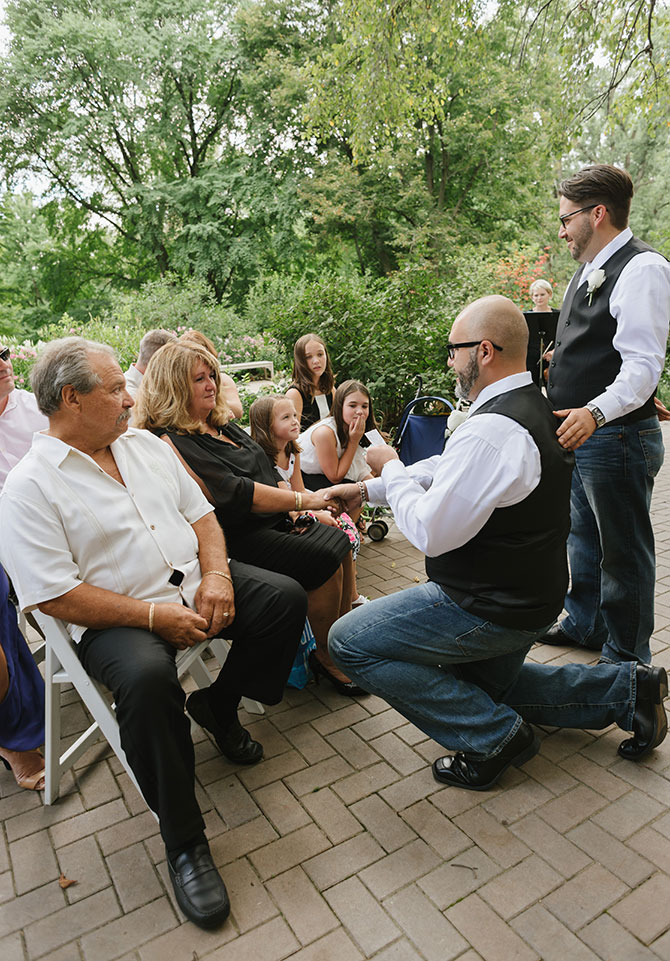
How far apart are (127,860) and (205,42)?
2046cm

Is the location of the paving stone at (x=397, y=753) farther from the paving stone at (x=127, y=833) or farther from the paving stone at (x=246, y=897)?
the paving stone at (x=127, y=833)

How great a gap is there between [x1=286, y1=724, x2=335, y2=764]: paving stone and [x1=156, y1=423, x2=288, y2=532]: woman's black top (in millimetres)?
966

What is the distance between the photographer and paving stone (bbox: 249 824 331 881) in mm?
2133

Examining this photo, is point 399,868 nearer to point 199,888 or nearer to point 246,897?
point 246,897

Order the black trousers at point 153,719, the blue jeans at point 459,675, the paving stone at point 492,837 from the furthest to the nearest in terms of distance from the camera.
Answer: the blue jeans at point 459,675
the paving stone at point 492,837
the black trousers at point 153,719

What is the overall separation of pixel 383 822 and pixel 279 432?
→ 2080 millimetres

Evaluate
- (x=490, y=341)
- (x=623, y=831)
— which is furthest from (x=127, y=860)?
(x=490, y=341)

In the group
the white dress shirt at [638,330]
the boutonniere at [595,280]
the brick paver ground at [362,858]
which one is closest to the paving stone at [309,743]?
the brick paver ground at [362,858]

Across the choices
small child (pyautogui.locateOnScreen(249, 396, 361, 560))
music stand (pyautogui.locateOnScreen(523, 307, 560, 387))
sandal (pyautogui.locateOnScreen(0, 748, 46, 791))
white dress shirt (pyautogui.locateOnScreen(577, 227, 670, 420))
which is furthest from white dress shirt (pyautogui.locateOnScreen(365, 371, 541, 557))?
music stand (pyautogui.locateOnScreen(523, 307, 560, 387))

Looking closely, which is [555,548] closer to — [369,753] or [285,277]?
[369,753]

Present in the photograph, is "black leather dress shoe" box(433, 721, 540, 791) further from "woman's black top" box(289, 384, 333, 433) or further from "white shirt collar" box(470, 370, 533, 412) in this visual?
"woman's black top" box(289, 384, 333, 433)

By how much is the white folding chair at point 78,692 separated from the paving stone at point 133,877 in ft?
0.89

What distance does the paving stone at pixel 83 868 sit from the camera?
2.09 meters

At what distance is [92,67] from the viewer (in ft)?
56.4
